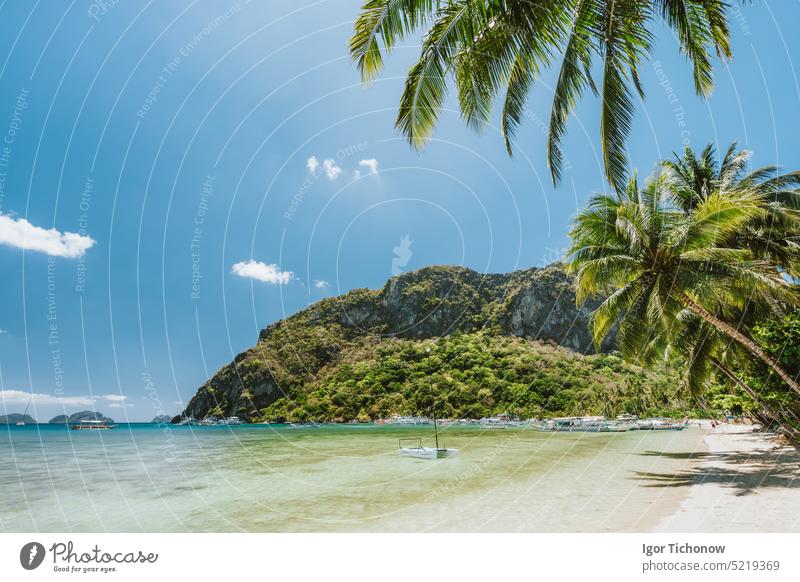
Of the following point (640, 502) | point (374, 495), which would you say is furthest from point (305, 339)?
point (640, 502)

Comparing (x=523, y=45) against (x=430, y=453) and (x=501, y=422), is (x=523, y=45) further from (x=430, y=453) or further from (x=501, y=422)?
(x=501, y=422)

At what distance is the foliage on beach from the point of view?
8820 mm

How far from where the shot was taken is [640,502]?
30.0 ft

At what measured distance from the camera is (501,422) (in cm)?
5097

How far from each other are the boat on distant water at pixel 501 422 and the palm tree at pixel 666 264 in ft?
133

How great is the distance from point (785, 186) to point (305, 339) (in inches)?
1795

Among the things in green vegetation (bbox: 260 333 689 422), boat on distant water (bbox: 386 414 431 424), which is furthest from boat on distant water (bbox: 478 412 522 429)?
boat on distant water (bbox: 386 414 431 424)

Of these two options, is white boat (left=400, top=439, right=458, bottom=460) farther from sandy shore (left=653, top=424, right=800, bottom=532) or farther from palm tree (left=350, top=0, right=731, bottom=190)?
palm tree (left=350, top=0, right=731, bottom=190)

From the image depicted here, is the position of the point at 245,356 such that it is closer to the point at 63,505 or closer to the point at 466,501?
the point at 63,505

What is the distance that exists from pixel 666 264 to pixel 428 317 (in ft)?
197

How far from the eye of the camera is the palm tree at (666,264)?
28.5 ft
